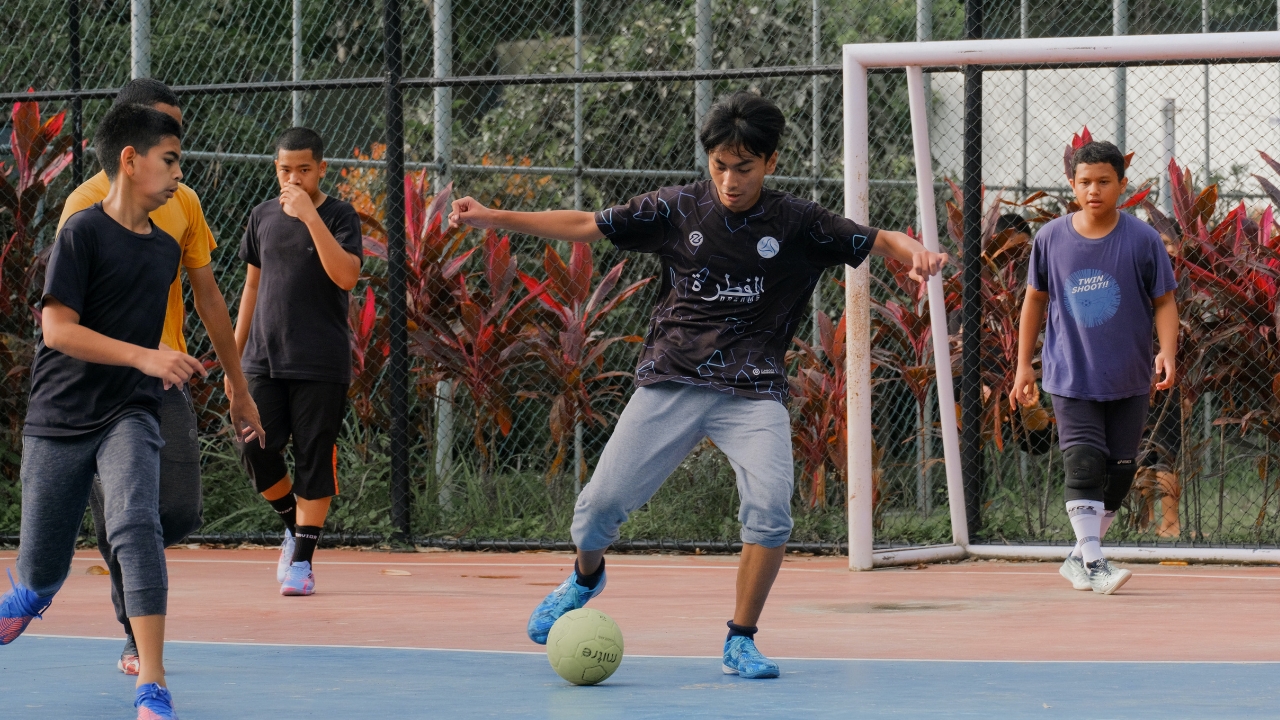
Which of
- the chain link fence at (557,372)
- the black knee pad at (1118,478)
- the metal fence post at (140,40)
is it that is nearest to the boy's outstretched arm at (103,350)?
the black knee pad at (1118,478)

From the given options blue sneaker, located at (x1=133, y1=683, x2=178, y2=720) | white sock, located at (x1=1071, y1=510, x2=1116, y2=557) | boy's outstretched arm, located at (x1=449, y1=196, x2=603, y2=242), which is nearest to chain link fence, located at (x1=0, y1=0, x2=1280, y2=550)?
white sock, located at (x1=1071, y1=510, x2=1116, y2=557)

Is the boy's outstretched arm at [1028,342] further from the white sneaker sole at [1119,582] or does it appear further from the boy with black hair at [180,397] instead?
the boy with black hair at [180,397]

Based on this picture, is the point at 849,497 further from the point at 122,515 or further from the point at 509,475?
the point at 122,515

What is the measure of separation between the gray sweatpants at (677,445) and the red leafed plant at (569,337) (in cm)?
353

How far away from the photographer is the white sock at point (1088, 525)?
6086 millimetres

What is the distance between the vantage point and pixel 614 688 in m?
4.04

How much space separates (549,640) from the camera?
416cm

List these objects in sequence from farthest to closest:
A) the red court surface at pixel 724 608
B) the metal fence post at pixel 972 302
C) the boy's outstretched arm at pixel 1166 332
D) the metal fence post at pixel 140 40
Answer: the metal fence post at pixel 140 40 → the metal fence post at pixel 972 302 → the boy's outstretched arm at pixel 1166 332 → the red court surface at pixel 724 608

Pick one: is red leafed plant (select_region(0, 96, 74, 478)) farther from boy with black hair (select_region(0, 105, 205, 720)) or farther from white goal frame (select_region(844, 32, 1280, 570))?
boy with black hair (select_region(0, 105, 205, 720))

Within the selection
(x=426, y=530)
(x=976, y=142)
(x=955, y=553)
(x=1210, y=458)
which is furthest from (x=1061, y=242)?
(x=426, y=530)

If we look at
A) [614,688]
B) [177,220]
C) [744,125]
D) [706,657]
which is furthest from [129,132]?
[706,657]

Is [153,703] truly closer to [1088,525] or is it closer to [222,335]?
[222,335]

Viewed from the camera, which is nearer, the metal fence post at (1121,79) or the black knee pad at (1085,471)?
the black knee pad at (1085,471)

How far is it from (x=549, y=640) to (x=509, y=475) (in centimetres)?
434
